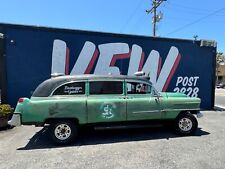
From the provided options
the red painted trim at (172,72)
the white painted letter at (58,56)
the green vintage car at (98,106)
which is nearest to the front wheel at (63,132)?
the green vintage car at (98,106)

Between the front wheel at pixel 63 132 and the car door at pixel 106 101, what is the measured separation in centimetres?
52

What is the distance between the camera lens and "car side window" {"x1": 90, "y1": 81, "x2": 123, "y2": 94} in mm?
6723

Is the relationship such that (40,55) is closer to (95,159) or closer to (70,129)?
(70,129)

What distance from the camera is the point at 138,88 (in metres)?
7.09

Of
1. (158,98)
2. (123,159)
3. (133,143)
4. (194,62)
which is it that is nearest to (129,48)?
(194,62)

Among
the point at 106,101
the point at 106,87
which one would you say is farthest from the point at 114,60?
the point at 106,101

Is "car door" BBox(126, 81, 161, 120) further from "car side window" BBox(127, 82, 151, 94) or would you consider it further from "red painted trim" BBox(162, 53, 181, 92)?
"red painted trim" BBox(162, 53, 181, 92)

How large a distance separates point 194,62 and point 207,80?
1.21m

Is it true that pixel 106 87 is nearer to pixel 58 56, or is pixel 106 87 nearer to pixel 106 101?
pixel 106 101

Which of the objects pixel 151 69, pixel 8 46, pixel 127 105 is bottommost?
pixel 127 105

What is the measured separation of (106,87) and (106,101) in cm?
45

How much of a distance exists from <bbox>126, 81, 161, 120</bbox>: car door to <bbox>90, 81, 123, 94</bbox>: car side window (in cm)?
27

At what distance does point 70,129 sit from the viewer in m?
6.39

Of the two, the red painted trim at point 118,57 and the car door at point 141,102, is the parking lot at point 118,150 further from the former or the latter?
the red painted trim at point 118,57
